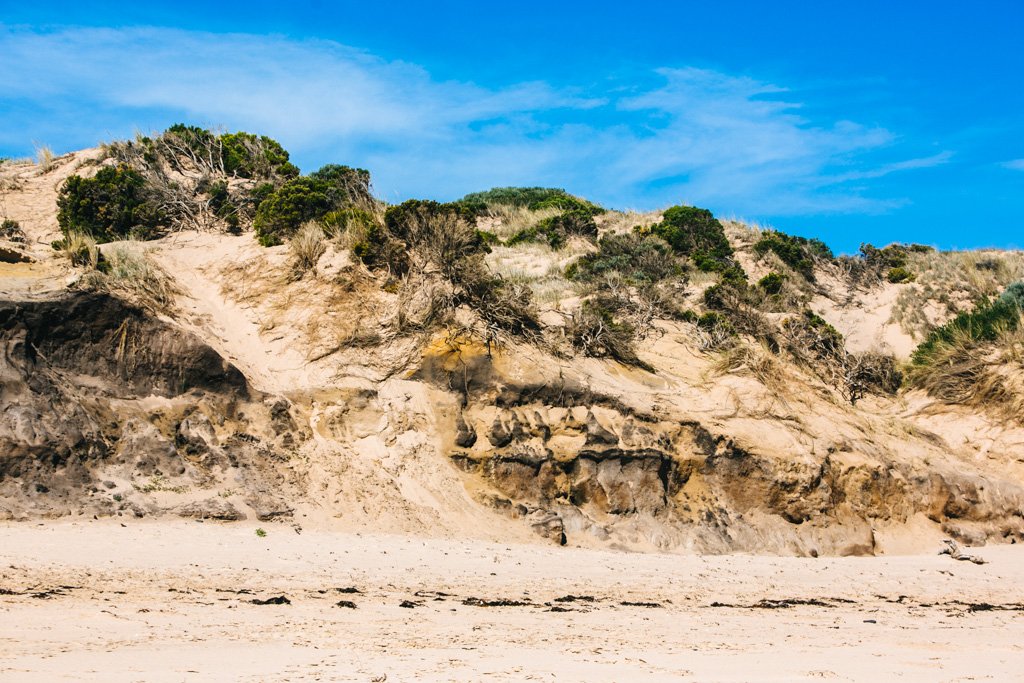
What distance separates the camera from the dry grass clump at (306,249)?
14.8 m

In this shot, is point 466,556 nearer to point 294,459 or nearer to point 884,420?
point 294,459

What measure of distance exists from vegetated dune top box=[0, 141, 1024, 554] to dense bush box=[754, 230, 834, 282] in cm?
692

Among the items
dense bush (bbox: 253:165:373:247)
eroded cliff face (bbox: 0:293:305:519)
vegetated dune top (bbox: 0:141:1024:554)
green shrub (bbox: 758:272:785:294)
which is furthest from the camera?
green shrub (bbox: 758:272:785:294)

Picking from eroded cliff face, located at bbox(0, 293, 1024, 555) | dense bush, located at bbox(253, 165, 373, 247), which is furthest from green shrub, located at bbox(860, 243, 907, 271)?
dense bush, located at bbox(253, 165, 373, 247)

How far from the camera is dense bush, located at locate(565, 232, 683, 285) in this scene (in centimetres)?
2047

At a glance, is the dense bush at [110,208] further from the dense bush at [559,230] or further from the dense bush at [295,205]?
the dense bush at [559,230]

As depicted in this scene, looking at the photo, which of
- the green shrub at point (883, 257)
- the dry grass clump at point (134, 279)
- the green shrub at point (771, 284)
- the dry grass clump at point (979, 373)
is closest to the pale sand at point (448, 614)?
the dry grass clump at point (134, 279)

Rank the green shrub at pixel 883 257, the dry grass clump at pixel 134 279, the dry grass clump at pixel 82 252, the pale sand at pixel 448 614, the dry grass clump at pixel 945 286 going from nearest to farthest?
the pale sand at pixel 448 614 → the dry grass clump at pixel 134 279 → the dry grass clump at pixel 82 252 → the dry grass clump at pixel 945 286 → the green shrub at pixel 883 257

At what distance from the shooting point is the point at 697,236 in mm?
25281

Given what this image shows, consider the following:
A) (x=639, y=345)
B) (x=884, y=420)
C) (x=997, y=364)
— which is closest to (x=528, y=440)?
(x=639, y=345)

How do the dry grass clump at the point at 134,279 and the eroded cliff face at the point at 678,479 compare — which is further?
the dry grass clump at the point at 134,279

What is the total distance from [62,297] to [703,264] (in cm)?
1536

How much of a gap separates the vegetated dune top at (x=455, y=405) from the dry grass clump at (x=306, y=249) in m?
0.03

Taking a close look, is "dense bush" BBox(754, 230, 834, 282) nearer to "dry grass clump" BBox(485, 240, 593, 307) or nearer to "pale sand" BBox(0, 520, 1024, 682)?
"dry grass clump" BBox(485, 240, 593, 307)
